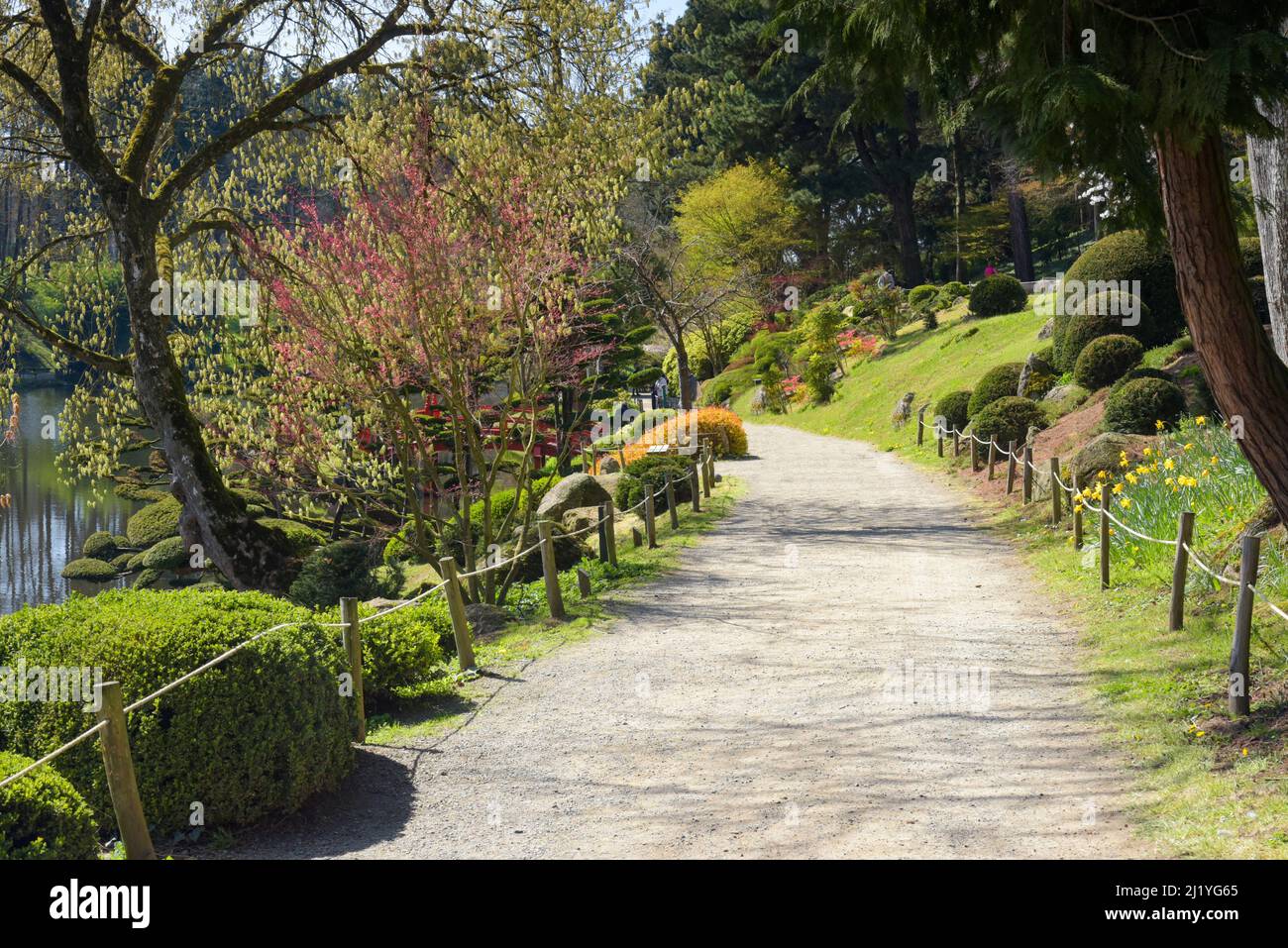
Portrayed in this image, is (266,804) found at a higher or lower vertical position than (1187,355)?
lower

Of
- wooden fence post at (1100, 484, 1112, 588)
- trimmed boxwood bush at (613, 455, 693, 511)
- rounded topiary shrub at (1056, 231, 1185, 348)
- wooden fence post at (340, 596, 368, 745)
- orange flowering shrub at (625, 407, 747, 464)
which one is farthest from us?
orange flowering shrub at (625, 407, 747, 464)

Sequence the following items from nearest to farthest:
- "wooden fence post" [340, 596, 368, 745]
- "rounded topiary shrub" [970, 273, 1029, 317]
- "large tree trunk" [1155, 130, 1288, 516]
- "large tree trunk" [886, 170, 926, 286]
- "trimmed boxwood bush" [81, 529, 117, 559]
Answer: "large tree trunk" [1155, 130, 1288, 516]
"wooden fence post" [340, 596, 368, 745]
"trimmed boxwood bush" [81, 529, 117, 559]
"rounded topiary shrub" [970, 273, 1029, 317]
"large tree trunk" [886, 170, 926, 286]

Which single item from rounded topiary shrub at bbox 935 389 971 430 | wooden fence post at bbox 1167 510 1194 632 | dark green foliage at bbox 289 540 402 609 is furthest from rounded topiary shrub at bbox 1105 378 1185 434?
dark green foliage at bbox 289 540 402 609

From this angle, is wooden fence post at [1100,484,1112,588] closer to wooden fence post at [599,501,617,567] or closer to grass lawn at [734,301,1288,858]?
grass lawn at [734,301,1288,858]

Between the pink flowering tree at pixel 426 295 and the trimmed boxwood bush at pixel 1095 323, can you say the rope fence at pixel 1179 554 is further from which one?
the pink flowering tree at pixel 426 295

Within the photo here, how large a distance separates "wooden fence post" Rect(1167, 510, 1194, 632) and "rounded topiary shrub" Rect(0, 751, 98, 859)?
7624 mm

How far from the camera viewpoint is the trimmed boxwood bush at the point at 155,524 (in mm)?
25562

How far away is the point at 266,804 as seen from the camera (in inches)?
254

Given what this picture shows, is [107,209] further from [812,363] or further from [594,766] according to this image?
[812,363]

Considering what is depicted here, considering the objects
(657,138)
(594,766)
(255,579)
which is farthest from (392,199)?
(594,766)

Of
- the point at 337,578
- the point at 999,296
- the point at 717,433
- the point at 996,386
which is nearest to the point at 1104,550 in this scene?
the point at 337,578

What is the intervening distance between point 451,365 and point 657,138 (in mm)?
4188

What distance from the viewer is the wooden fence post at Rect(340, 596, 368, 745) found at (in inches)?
314

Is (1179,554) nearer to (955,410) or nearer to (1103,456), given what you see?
(1103,456)
